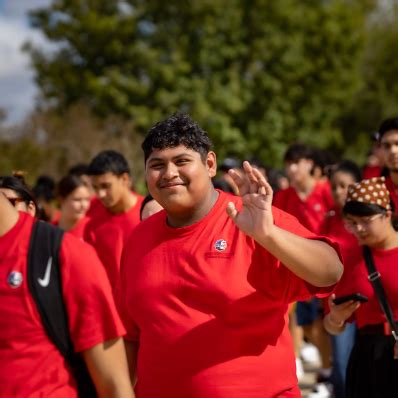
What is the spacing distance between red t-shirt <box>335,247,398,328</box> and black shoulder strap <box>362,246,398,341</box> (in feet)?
0.11

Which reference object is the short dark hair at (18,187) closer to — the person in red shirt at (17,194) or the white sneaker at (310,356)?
the person in red shirt at (17,194)

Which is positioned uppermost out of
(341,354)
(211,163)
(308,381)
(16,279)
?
(211,163)

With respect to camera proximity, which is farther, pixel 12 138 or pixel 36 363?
pixel 12 138

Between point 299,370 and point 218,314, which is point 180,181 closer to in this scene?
point 218,314

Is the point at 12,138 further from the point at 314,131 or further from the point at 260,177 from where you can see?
the point at 260,177

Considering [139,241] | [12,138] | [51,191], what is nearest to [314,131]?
[12,138]

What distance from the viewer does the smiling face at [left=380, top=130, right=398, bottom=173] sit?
21.1 ft

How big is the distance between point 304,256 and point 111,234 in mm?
4396

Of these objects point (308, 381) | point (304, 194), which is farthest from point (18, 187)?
point (308, 381)

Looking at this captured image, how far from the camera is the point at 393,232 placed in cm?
559

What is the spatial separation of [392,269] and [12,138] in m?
31.1

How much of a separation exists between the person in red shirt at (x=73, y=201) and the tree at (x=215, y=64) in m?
25.4

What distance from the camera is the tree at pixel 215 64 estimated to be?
119 feet

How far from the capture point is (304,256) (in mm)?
3418
